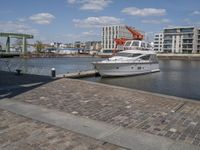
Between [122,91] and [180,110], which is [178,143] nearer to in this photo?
[180,110]

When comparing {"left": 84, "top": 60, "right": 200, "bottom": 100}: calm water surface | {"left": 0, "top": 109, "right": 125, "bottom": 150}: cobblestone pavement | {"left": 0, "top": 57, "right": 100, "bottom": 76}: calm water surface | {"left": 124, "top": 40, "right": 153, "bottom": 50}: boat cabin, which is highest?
{"left": 124, "top": 40, "right": 153, "bottom": 50}: boat cabin

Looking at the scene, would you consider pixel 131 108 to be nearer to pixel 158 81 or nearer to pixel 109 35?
pixel 158 81

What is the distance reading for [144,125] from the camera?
663cm

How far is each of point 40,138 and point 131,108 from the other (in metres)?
3.99

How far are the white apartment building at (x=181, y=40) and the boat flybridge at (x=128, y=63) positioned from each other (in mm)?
105223

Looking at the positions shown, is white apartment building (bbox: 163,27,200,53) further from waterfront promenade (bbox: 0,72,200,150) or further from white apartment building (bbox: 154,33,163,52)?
waterfront promenade (bbox: 0,72,200,150)

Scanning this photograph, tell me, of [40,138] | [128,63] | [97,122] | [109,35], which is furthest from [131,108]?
[109,35]

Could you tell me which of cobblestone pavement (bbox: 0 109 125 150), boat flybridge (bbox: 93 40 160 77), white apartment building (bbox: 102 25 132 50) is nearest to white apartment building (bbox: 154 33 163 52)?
white apartment building (bbox: 102 25 132 50)

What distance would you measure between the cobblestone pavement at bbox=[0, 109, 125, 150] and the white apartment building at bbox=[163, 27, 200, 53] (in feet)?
448

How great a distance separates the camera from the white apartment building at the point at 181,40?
132125mm

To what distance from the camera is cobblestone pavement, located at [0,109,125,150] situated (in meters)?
5.02

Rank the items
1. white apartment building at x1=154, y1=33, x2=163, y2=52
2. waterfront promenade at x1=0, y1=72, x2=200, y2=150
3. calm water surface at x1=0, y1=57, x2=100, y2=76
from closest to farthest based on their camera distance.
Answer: waterfront promenade at x1=0, y1=72, x2=200, y2=150
calm water surface at x1=0, y1=57, x2=100, y2=76
white apartment building at x1=154, y1=33, x2=163, y2=52

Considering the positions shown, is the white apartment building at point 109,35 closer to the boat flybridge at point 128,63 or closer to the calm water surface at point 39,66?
the calm water surface at point 39,66

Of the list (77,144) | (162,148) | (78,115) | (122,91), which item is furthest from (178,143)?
(122,91)
